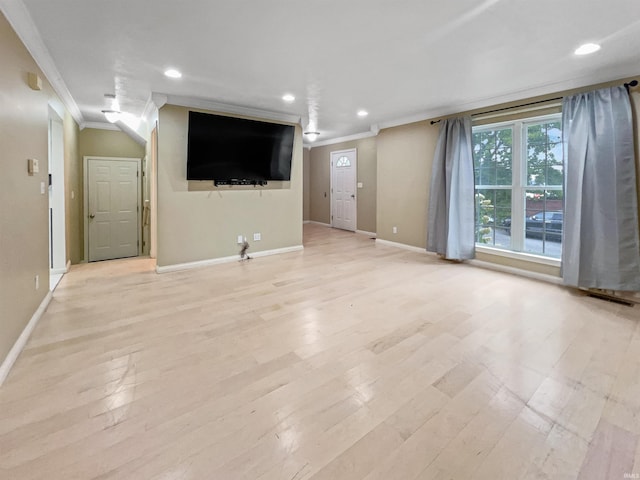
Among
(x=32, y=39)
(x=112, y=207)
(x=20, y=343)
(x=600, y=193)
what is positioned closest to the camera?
(x=20, y=343)

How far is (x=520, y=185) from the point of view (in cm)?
430

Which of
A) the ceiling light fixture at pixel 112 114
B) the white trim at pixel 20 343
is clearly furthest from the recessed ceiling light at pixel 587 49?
the ceiling light fixture at pixel 112 114

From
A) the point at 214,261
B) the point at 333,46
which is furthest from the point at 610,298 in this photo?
the point at 214,261

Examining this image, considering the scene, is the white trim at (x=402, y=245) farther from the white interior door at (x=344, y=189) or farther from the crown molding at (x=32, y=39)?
the crown molding at (x=32, y=39)

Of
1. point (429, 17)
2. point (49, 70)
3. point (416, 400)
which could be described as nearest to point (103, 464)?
point (416, 400)

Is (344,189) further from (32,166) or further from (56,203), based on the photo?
(32,166)

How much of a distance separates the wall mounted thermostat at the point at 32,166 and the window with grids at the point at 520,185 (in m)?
5.20

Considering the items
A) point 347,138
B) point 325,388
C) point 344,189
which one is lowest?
point 325,388

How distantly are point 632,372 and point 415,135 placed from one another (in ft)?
14.6

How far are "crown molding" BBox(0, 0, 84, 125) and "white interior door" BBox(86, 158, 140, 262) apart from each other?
225 centimetres

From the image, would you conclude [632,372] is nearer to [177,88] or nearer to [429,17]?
[429,17]

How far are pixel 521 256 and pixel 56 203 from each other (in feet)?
20.5

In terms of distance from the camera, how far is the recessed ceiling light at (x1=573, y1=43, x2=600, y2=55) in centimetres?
280

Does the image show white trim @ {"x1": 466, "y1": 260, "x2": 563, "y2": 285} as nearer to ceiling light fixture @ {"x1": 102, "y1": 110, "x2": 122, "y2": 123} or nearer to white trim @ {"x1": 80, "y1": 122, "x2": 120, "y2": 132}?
ceiling light fixture @ {"x1": 102, "y1": 110, "x2": 122, "y2": 123}
